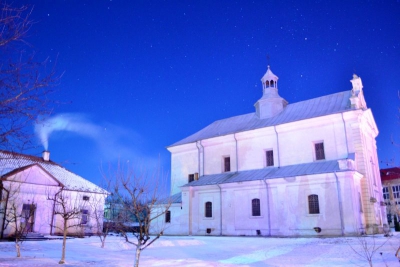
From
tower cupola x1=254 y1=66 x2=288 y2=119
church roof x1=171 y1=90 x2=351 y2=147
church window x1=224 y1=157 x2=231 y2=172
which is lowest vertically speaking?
church window x1=224 y1=157 x2=231 y2=172

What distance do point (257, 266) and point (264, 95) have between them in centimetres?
2829

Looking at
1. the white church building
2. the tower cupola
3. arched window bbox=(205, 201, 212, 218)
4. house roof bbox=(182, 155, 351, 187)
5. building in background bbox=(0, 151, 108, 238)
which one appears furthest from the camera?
the tower cupola

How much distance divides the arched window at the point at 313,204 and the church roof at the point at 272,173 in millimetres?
2005

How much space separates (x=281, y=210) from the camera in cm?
2883

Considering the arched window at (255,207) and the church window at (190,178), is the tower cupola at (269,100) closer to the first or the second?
the arched window at (255,207)

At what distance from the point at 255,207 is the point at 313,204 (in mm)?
5327

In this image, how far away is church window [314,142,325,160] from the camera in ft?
101

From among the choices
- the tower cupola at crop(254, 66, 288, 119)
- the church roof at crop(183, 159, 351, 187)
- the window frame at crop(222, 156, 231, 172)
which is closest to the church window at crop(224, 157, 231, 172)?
the window frame at crop(222, 156, 231, 172)

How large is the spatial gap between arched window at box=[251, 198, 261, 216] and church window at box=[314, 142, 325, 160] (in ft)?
22.6

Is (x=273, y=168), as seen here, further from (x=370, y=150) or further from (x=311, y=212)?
(x=370, y=150)

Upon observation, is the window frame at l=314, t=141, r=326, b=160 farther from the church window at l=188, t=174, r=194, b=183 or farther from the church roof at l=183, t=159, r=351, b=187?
the church window at l=188, t=174, r=194, b=183

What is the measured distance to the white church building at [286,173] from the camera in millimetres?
26750

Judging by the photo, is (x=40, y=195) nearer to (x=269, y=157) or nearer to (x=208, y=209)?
(x=208, y=209)

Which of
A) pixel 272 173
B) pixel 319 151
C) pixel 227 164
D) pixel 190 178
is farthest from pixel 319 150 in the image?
pixel 190 178
